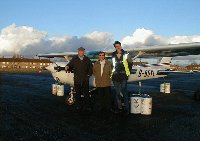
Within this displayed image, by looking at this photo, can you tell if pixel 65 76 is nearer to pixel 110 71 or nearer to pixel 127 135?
pixel 110 71

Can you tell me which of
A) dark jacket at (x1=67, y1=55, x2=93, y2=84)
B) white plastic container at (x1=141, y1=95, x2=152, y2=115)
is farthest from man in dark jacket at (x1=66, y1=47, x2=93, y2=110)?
white plastic container at (x1=141, y1=95, x2=152, y2=115)

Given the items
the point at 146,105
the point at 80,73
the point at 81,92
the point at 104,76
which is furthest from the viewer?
the point at 81,92

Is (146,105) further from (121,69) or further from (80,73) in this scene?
(80,73)

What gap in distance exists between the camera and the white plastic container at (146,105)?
793 cm

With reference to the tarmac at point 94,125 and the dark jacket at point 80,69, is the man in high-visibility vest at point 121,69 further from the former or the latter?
the dark jacket at point 80,69

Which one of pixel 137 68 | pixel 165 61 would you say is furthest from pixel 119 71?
pixel 165 61

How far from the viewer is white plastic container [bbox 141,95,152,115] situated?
7.93 metres

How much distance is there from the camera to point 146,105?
8.01 m

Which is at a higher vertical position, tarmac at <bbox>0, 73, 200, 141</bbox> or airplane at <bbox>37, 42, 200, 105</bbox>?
airplane at <bbox>37, 42, 200, 105</bbox>

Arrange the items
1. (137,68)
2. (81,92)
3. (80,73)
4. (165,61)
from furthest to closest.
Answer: (165,61), (137,68), (81,92), (80,73)

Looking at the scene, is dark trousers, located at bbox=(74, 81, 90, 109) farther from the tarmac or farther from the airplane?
the airplane

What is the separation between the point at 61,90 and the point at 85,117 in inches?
220

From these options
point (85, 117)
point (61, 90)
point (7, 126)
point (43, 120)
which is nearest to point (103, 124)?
point (85, 117)

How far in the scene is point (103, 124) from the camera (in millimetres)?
6566
